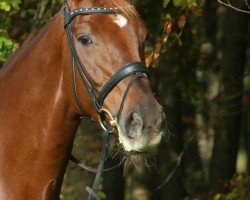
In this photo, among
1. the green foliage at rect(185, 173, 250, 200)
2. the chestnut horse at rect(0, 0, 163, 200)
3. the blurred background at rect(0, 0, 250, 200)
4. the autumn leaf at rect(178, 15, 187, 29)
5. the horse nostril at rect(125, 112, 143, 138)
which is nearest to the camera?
the horse nostril at rect(125, 112, 143, 138)

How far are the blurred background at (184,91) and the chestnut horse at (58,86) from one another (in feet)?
5.23

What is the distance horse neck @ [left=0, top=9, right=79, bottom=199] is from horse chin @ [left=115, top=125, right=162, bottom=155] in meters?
0.52

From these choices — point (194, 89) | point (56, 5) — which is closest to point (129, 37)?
point (56, 5)

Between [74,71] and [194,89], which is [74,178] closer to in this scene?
[74,71]

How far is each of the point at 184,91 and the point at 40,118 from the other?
848 cm

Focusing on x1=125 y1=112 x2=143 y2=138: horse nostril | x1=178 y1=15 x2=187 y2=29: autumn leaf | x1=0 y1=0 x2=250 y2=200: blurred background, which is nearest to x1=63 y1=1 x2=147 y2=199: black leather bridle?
x1=125 y1=112 x2=143 y2=138: horse nostril

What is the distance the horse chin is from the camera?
4.35 meters

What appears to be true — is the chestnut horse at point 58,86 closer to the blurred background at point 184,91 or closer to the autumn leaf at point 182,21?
the blurred background at point 184,91

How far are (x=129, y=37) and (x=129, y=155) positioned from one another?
665mm

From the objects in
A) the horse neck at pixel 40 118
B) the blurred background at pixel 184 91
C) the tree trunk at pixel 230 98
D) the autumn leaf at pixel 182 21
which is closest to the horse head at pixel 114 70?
the horse neck at pixel 40 118

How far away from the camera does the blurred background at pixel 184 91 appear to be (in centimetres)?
810

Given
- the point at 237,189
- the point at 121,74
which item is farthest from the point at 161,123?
the point at 237,189

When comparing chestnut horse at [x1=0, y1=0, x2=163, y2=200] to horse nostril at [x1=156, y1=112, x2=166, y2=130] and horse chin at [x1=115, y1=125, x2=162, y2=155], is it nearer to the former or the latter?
horse chin at [x1=115, y1=125, x2=162, y2=155]

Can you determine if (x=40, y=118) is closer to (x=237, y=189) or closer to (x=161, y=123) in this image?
(x=161, y=123)
